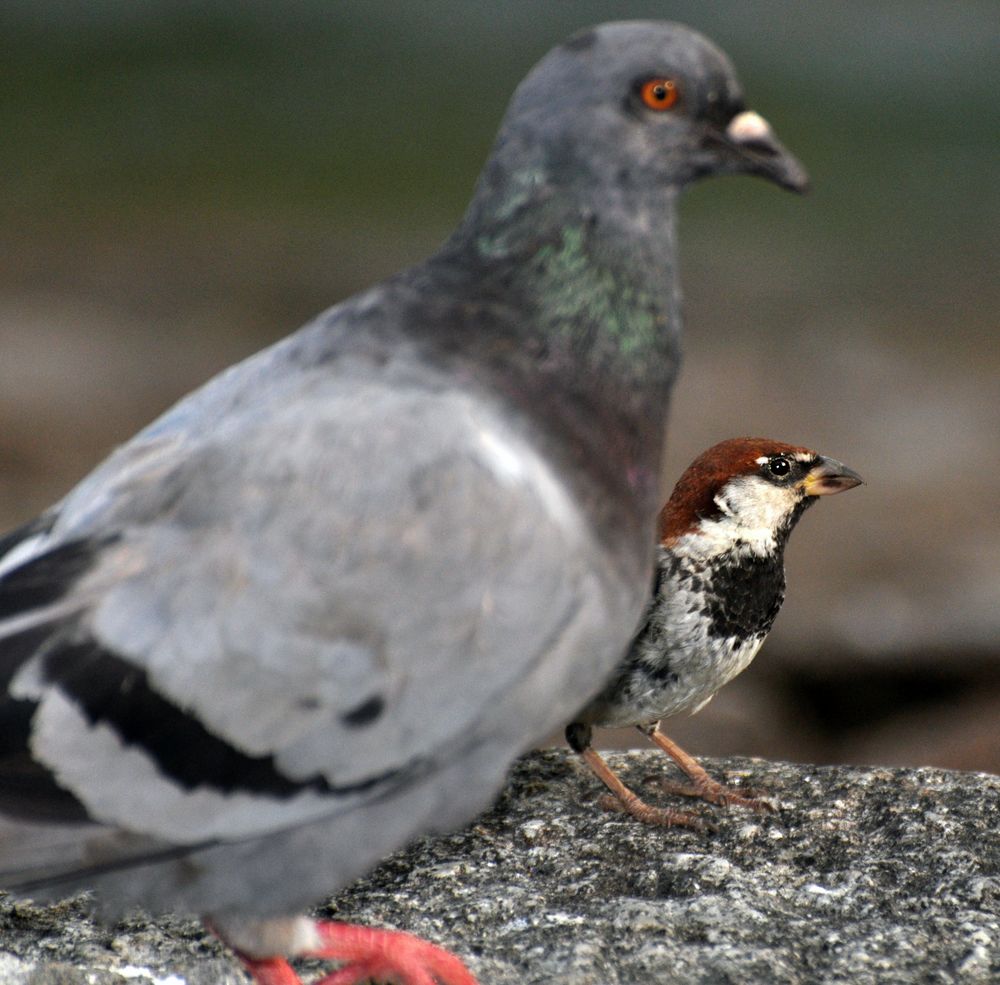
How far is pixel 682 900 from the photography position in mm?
3889

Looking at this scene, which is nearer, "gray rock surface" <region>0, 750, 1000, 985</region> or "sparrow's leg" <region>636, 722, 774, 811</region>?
"gray rock surface" <region>0, 750, 1000, 985</region>

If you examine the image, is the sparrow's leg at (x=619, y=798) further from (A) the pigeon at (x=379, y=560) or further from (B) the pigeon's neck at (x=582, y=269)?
(B) the pigeon's neck at (x=582, y=269)

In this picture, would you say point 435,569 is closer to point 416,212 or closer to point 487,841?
point 487,841

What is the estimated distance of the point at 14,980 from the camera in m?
3.49

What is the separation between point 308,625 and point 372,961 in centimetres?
106

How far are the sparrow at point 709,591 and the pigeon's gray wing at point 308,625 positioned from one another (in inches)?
52.0

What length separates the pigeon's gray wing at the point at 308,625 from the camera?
9.85 ft

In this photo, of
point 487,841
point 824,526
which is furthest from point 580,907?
point 824,526

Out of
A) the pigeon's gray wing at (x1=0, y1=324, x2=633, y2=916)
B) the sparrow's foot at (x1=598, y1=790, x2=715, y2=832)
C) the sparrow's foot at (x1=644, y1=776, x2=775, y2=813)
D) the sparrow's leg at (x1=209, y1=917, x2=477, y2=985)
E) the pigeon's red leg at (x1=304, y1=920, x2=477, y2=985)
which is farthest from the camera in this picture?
the sparrow's foot at (x1=644, y1=776, x2=775, y2=813)

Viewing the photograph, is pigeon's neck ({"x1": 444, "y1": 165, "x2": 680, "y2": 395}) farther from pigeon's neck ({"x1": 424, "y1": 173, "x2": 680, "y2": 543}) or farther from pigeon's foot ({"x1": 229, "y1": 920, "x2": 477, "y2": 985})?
pigeon's foot ({"x1": 229, "y1": 920, "x2": 477, "y2": 985})

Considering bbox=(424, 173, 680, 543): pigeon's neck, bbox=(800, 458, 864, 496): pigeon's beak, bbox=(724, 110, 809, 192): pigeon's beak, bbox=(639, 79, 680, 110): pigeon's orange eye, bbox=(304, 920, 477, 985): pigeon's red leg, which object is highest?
bbox=(639, 79, 680, 110): pigeon's orange eye

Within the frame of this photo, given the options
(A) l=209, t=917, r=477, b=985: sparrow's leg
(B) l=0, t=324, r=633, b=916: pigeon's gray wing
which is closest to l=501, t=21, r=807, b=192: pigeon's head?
(B) l=0, t=324, r=633, b=916: pigeon's gray wing

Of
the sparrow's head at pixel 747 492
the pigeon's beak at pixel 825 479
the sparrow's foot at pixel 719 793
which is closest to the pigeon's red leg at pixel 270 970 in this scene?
the sparrow's foot at pixel 719 793

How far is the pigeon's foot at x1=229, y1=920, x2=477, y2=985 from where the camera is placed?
3.50 metres
